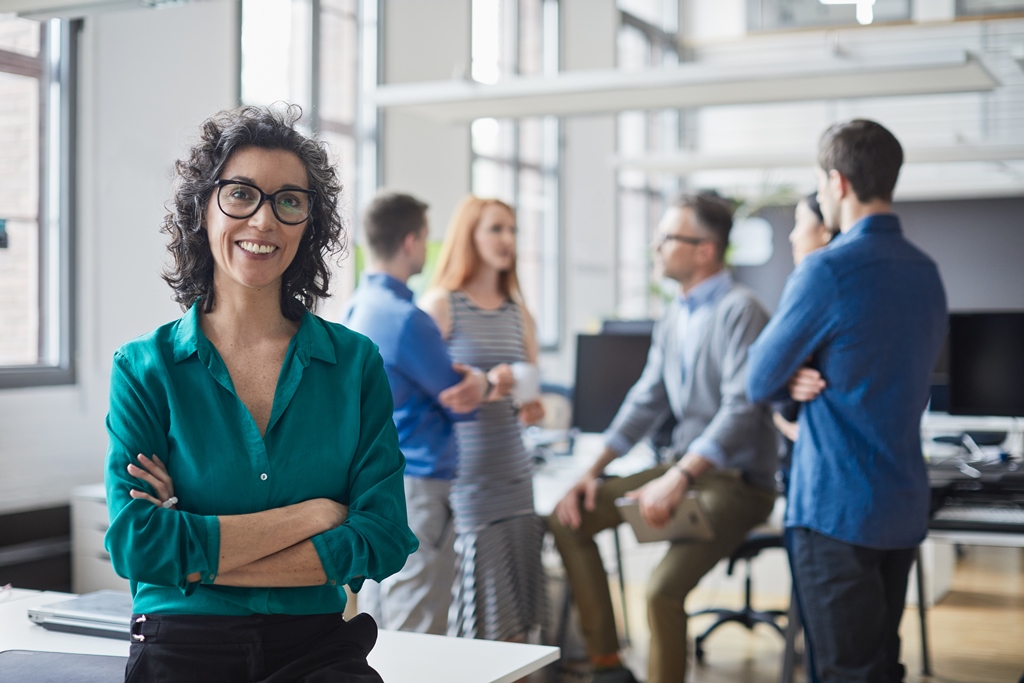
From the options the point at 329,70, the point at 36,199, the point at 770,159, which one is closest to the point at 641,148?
the point at 770,159

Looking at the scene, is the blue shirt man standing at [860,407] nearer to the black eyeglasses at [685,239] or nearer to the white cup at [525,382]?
the white cup at [525,382]

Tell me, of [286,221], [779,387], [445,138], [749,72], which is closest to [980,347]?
[749,72]

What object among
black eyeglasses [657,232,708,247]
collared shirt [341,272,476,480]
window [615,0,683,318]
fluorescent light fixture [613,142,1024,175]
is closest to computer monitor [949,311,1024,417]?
black eyeglasses [657,232,708,247]

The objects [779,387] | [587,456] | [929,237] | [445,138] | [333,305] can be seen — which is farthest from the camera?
[929,237]

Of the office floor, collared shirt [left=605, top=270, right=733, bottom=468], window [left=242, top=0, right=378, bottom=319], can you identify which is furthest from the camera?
window [left=242, top=0, right=378, bottom=319]

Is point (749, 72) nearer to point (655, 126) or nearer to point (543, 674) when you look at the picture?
point (543, 674)

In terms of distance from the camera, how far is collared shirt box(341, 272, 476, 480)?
2.79 metres

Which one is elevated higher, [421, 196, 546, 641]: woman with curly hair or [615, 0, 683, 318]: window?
[615, 0, 683, 318]: window

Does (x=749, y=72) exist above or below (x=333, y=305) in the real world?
above

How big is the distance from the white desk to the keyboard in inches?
66.9

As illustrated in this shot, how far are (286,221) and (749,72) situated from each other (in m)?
2.30

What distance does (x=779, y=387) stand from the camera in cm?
255

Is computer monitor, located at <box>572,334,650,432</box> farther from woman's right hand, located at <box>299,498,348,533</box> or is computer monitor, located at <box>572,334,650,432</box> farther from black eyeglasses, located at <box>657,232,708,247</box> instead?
woman's right hand, located at <box>299,498,348,533</box>

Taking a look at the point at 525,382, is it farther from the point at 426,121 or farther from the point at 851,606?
the point at 426,121
